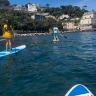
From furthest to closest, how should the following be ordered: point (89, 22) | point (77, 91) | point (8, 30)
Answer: point (89, 22) → point (8, 30) → point (77, 91)

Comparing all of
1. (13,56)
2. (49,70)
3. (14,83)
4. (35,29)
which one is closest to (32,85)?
(14,83)

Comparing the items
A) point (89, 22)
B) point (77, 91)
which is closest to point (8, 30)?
point (77, 91)

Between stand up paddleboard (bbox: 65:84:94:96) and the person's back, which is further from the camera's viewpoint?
the person's back

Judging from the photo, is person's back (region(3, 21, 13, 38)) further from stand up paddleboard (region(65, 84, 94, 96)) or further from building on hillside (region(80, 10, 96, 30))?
building on hillside (region(80, 10, 96, 30))

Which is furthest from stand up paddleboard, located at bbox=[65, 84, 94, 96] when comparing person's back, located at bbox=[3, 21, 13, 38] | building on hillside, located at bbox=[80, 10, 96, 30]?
building on hillside, located at bbox=[80, 10, 96, 30]

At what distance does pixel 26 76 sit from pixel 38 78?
2.05 ft

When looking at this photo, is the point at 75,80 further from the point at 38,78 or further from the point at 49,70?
the point at 49,70

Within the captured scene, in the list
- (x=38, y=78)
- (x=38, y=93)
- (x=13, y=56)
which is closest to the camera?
(x=38, y=93)

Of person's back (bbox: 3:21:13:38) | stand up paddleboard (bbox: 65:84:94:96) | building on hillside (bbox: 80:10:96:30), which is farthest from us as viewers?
building on hillside (bbox: 80:10:96:30)

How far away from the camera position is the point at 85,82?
949 centimetres

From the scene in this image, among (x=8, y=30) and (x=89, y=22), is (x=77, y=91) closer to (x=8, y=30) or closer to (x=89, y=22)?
(x=8, y=30)

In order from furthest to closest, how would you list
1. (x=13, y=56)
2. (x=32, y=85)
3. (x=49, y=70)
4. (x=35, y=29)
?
1. (x=35, y=29)
2. (x=13, y=56)
3. (x=49, y=70)
4. (x=32, y=85)

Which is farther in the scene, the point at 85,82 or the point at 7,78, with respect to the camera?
the point at 7,78

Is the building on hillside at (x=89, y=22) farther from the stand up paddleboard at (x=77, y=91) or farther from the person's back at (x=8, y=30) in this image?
the stand up paddleboard at (x=77, y=91)
